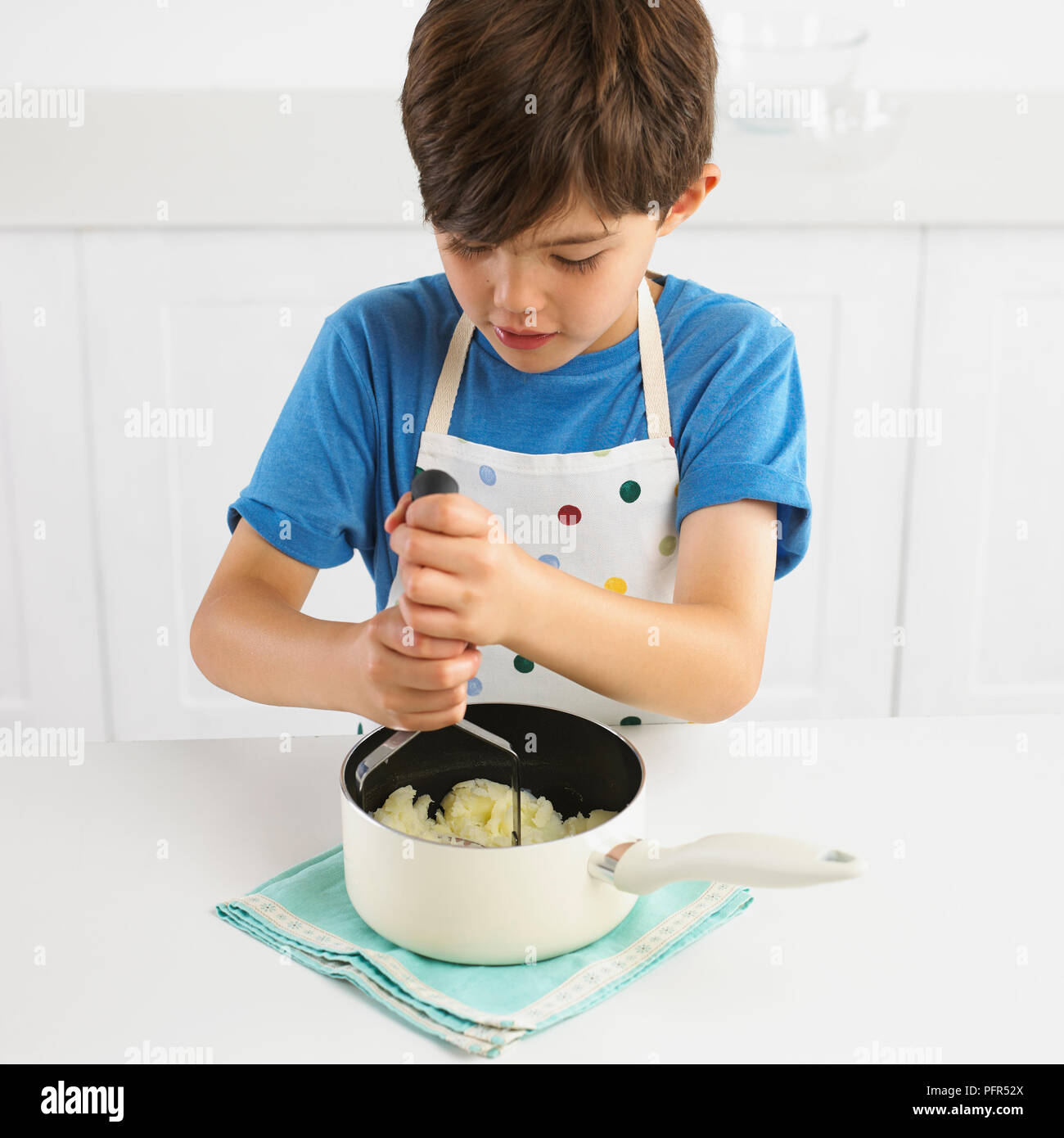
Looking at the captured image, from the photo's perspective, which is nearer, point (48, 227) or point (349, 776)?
point (349, 776)

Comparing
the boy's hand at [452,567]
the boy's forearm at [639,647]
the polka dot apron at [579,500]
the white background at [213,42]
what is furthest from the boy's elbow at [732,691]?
the white background at [213,42]

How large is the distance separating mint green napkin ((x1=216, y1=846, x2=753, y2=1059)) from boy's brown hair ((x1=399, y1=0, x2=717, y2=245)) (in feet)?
1.35

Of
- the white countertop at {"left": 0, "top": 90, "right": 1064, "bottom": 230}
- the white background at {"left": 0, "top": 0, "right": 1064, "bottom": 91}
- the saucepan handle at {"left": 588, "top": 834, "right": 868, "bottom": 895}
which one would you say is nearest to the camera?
the saucepan handle at {"left": 588, "top": 834, "right": 868, "bottom": 895}

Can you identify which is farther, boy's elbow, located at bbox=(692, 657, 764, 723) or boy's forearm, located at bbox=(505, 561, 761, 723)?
boy's elbow, located at bbox=(692, 657, 764, 723)

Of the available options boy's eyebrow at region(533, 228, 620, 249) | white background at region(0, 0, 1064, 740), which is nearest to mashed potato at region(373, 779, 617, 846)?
boy's eyebrow at region(533, 228, 620, 249)

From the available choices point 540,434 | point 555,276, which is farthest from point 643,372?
point 555,276

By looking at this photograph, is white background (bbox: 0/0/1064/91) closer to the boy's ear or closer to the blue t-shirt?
the blue t-shirt

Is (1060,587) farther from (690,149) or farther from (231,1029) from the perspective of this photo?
(231,1029)

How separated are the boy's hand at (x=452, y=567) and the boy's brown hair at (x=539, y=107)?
21 centimetres

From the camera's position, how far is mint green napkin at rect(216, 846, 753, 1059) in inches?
21.5

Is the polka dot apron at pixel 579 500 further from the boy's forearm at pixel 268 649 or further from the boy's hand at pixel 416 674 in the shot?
the boy's hand at pixel 416 674

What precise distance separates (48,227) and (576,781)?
134 centimetres

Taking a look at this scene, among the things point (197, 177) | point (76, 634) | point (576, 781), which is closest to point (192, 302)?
point (197, 177)
